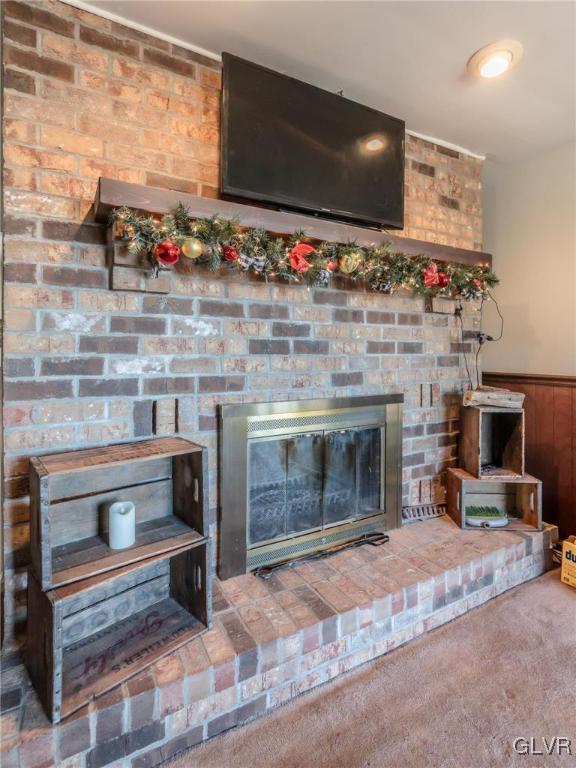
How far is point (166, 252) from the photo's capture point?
1.37 m

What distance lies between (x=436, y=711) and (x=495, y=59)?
2519 mm

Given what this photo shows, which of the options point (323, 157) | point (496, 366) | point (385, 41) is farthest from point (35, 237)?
point (496, 366)

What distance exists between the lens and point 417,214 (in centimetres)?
226

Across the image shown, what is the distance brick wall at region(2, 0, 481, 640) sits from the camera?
4.41 ft

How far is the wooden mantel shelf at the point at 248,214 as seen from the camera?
1.31 m

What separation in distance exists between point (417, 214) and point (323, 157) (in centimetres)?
71

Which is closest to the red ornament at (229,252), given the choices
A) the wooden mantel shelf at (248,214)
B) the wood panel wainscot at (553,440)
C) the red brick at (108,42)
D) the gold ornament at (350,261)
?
the wooden mantel shelf at (248,214)

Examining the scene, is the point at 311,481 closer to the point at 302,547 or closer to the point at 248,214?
the point at 302,547

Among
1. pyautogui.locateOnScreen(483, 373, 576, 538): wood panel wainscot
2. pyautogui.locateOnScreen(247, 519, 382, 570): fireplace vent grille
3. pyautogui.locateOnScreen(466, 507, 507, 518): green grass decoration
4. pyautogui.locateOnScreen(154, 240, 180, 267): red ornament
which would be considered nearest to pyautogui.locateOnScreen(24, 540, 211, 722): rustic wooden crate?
pyautogui.locateOnScreen(247, 519, 382, 570): fireplace vent grille

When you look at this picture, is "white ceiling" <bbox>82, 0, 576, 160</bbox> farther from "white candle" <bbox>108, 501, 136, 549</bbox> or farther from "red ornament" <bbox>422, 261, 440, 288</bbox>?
"white candle" <bbox>108, 501, 136, 549</bbox>

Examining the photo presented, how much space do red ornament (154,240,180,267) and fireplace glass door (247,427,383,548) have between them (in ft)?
2.71

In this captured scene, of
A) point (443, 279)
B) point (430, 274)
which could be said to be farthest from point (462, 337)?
point (430, 274)

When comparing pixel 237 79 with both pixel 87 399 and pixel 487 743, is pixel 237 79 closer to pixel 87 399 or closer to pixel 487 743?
pixel 87 399

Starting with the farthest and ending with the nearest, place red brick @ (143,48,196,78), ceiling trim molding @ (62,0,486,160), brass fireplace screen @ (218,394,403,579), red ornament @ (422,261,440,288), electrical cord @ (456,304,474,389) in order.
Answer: electrical cord @ (456,304,474,389) < red ornament @ (422,261,440,288) < brass fireplace screen @ (218,394,403,579) < red brick @ (143,48,196,78) < ceiling trim molding @ (62,0,486,160)
